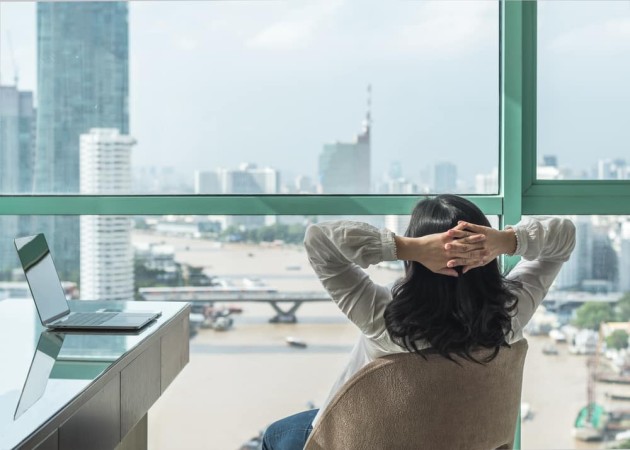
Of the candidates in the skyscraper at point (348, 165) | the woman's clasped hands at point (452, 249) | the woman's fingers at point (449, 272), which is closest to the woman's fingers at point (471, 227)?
the woman's clasped hands at point (452, 249)

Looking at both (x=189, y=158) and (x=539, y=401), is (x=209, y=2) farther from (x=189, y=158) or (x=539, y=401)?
(x=539, y=401)

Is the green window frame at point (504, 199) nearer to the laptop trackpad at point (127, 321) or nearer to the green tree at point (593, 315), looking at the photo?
the green tree at point (593, 315)

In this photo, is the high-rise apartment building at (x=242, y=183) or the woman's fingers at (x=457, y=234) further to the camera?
the high-rise apartment building at (x=242, y=183)

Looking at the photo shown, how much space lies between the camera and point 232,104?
8.32ft

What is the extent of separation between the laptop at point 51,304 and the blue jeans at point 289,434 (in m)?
0.46

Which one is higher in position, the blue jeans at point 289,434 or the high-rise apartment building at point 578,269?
the high-rise apartment building at point 578,269

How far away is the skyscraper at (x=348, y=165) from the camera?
252 cm

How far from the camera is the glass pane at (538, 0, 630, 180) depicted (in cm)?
247

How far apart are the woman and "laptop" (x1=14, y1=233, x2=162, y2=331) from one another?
64 centimetres

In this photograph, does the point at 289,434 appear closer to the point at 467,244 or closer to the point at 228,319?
the point at 467,244

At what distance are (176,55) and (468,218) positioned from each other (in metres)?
1.46

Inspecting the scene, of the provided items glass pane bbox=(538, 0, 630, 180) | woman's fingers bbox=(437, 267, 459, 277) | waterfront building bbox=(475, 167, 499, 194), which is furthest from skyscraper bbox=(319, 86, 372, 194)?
woman's fingers bbox=(437, 267, 459, 277)

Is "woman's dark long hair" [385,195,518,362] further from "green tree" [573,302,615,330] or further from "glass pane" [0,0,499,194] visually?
"green tree" [573,302,615,330]

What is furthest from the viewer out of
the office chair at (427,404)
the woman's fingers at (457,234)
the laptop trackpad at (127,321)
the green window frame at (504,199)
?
the green window frame at (504,199)
